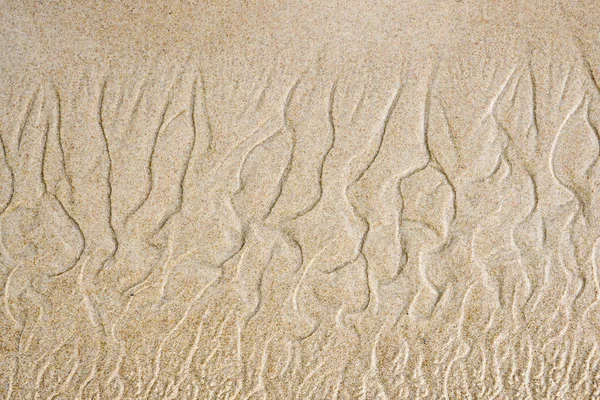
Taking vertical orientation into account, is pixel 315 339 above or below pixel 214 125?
below

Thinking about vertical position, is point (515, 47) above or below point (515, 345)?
above

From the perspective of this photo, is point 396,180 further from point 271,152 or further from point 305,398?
point 305,398

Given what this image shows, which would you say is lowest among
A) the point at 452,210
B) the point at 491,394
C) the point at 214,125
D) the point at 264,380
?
the point at 491,394

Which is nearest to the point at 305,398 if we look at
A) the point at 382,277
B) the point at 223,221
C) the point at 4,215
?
the point at 382,277

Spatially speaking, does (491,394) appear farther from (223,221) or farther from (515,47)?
(515,47)

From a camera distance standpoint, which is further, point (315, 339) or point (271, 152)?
point (271, 152)

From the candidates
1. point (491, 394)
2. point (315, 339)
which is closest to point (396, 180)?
point (315, 339)
